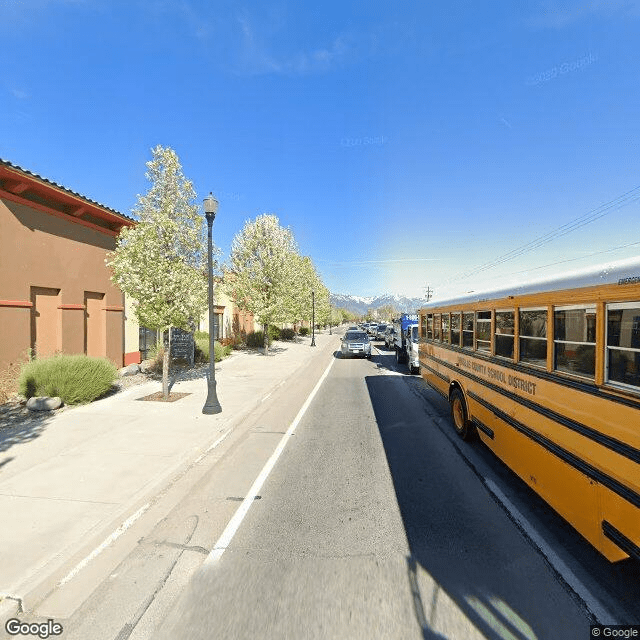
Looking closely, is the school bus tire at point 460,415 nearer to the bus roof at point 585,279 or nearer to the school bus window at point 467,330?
the school bus window at point 467,330

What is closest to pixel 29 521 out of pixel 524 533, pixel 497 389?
pixel 524 533

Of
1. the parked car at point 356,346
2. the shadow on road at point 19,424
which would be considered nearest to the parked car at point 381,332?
the parked car at point 356,346

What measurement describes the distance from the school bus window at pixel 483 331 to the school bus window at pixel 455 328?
1.10 metres

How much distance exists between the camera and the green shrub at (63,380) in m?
9.20

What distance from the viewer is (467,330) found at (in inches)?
270

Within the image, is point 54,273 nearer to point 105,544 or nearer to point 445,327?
point 105,544

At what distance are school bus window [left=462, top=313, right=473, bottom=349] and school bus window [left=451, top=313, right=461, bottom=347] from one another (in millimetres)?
321

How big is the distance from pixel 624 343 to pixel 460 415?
15.3 feet

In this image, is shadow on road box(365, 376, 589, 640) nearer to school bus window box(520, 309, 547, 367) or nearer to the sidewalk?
school bus window box(520, 309, 547, 367)

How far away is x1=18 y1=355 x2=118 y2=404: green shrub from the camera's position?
9.20 metres

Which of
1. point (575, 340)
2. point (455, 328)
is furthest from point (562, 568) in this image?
point (455, 328)

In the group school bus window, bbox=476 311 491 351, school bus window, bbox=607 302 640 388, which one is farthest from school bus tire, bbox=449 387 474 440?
school bus window, bbox=607 302 640 388

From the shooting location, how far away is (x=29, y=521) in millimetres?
3951

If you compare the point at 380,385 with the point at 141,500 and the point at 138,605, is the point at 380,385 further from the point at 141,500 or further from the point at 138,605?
the point at 138,605
